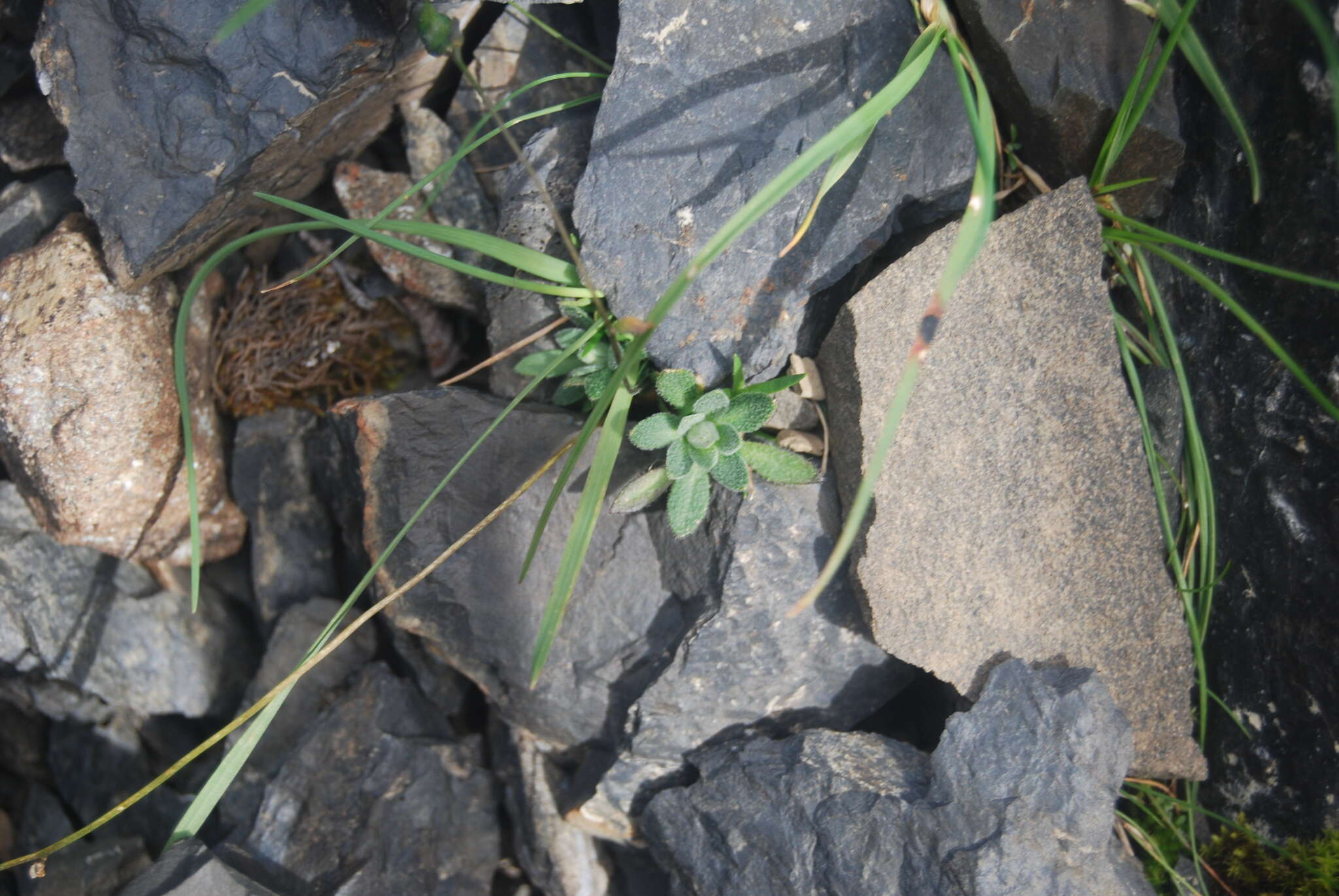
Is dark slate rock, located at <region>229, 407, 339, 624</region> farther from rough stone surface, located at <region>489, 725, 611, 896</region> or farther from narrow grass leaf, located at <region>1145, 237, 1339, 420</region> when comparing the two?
narrow grass leaf, located at <region>1145, 237, 1339, 420</region>

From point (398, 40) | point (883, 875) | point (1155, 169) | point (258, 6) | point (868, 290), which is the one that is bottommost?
point (883, 875)

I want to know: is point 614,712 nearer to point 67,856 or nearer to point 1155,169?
point 67,856

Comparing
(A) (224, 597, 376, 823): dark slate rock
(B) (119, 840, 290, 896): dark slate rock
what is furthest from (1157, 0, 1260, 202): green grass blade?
(B) (119, 840, 290, 896): dark slate rock

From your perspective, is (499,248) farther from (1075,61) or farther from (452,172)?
(1075,61)

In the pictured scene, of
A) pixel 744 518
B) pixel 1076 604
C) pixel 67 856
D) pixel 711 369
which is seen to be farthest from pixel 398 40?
pixel 67 856

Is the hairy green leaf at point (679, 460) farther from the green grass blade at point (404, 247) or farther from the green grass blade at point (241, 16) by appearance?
the green grass blade at point (241, 16)

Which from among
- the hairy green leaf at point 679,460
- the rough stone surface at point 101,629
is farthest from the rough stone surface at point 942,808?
the rough stone surface at point 101,629
